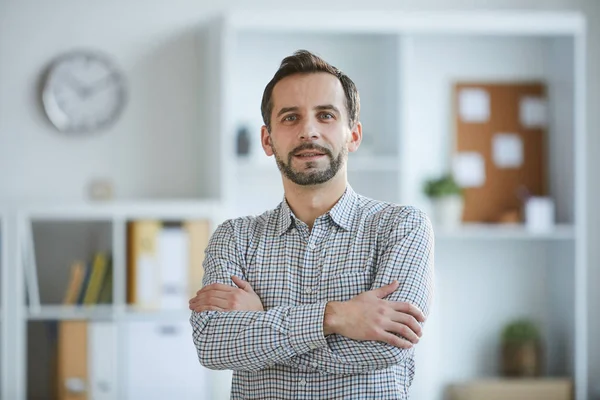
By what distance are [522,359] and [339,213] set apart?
2.86 metres

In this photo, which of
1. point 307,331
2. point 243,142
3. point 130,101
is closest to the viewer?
point 307,331

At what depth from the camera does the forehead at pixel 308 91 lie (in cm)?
204

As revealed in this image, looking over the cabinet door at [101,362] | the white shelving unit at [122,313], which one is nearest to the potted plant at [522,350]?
the white shelving unit at [122,313]

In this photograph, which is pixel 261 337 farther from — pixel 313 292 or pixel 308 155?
pixel 308 155

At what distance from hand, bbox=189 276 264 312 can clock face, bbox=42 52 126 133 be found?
8.74 ft

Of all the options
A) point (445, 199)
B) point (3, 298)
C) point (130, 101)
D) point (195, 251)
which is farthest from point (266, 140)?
point (130, 101)

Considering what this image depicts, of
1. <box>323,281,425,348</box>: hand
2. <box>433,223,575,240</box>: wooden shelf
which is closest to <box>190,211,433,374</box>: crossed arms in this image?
<box>323,281,425,348</box>: hand

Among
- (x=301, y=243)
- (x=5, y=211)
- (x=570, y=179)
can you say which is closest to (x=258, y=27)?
(x=5, y=211)

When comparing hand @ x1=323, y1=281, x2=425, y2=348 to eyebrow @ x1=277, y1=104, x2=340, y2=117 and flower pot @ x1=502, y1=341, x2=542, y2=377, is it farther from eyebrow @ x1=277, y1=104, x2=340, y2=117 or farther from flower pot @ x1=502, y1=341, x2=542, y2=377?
flower pot @ x1=502, y1=341, x2=542, y2=377

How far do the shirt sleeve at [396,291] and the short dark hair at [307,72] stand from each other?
28cm

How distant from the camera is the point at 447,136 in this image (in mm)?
4820

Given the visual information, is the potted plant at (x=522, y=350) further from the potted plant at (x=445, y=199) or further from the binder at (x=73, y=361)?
the binder at (x=73, y=361)

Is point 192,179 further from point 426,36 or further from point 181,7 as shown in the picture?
point 426,36

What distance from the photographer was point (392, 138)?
179 inches
